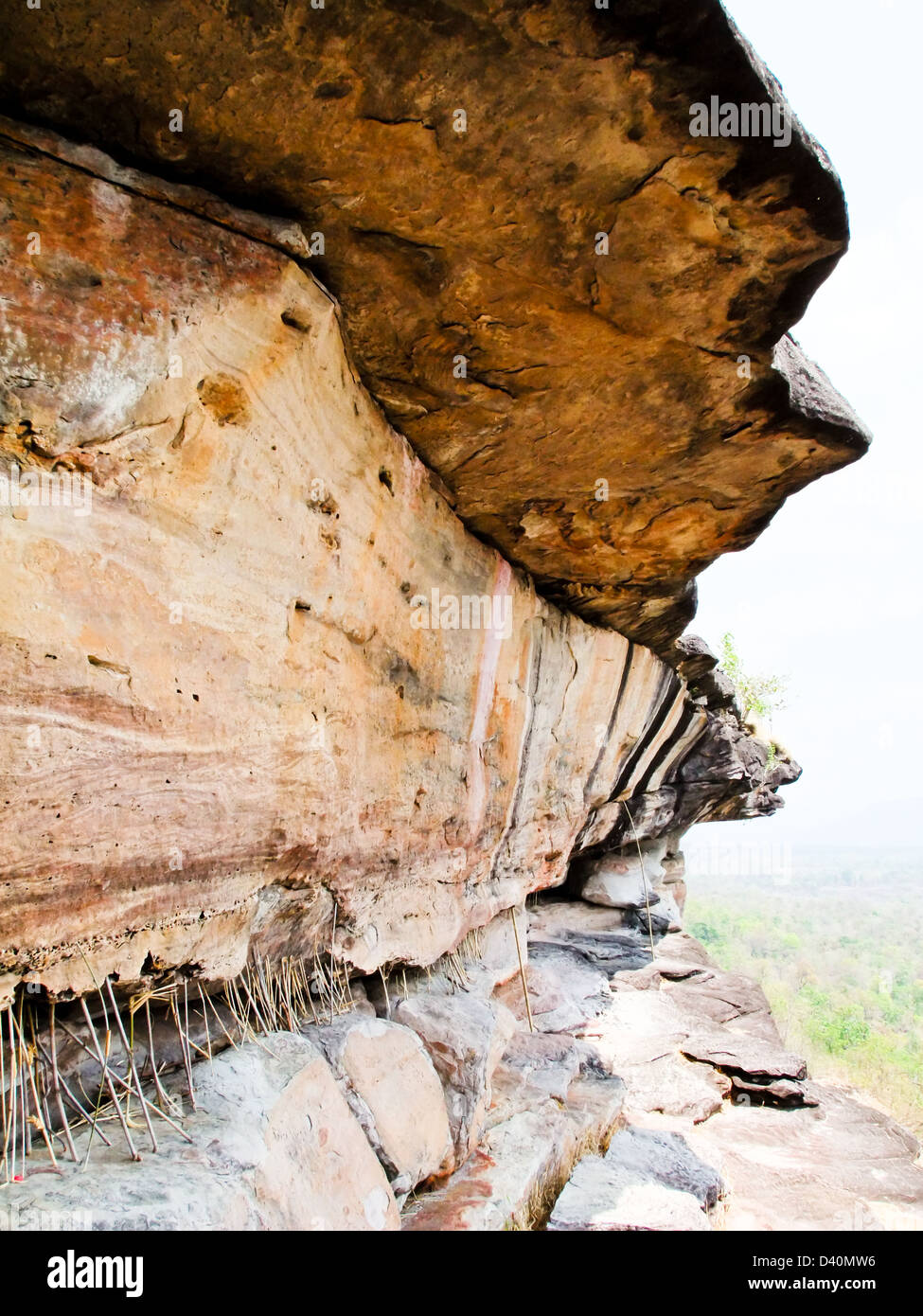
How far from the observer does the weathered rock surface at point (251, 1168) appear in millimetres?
2355

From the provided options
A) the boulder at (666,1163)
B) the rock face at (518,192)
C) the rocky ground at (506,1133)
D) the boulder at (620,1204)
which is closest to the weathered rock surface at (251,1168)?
the rocky ground at (506,1133)

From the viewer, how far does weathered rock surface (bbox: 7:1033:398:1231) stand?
7.73 ft

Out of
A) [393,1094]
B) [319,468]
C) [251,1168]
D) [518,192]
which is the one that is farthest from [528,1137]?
[518,192]

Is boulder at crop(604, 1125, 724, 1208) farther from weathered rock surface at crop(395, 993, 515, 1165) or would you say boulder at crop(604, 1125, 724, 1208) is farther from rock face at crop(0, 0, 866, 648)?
rock face at crop(0, 0, 866, 648)

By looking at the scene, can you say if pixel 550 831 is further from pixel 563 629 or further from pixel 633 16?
pixel 633 16

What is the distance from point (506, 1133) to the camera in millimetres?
4512

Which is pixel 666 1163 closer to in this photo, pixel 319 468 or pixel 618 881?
pixel 319 468

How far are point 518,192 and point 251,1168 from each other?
373 centimetres

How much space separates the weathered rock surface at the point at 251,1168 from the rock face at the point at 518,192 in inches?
128

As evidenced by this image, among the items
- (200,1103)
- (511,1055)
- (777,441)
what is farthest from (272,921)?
(777,441)

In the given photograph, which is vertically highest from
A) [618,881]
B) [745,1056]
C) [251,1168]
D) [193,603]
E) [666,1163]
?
[193,603]

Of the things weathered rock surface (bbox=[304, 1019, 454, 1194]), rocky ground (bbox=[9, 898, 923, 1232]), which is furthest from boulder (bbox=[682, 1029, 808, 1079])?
weathered rock surface (bbox=[304, 1019, 454, 1194])
